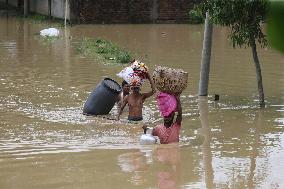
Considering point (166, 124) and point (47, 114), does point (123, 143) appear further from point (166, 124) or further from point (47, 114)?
Result: point (47, 114)

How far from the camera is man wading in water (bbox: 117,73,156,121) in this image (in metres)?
7.85

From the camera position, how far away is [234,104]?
9.48m

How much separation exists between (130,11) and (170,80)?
76.5 feet

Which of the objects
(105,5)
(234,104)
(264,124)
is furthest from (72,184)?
(105,5)

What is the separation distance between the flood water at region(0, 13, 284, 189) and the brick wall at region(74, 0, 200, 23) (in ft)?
41.2

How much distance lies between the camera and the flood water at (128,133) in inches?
197

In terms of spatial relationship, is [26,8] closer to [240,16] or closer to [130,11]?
[130,11]

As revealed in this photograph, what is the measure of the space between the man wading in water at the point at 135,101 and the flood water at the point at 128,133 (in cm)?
20

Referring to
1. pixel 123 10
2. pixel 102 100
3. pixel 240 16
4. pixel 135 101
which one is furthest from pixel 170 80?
pixel 123 10

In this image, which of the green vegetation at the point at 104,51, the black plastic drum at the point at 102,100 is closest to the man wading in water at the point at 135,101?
the black plastic drum at the point at 102,100

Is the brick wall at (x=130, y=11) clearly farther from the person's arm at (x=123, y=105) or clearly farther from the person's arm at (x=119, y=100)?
the person's arm at (x=123, y=105)

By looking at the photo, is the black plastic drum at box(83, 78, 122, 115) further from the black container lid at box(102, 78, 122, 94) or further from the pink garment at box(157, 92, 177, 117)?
the pink garment at box(157, 92, 177, 117)

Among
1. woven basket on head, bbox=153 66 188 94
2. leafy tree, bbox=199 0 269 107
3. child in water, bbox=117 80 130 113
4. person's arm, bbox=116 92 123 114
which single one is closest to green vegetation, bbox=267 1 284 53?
woven basket on head, bbox=153 66 188 94

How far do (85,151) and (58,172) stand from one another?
2.85 ft
